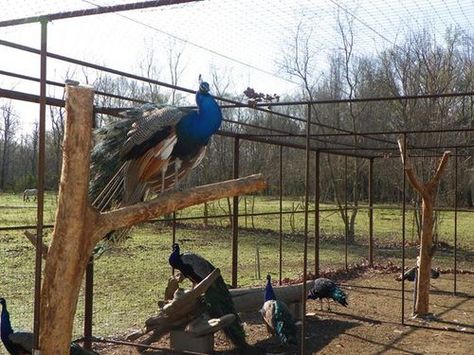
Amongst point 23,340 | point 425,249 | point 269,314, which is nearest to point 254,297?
point 269,314

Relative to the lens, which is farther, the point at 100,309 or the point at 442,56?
the point at 442,56

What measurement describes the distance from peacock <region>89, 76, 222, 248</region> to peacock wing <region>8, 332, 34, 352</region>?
48.7 inches

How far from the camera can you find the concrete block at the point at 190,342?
18.7ft

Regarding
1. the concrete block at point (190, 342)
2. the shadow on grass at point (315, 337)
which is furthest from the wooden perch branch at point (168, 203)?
the shadow on grass at point (315, 337)

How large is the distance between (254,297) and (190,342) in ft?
5.14

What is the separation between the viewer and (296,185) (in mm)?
19219

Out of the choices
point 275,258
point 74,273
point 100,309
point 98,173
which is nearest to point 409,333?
point 100,309

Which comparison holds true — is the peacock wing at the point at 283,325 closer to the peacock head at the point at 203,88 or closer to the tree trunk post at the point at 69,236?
the peacock head at the point at 203,88

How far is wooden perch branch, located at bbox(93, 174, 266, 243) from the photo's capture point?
2668 mm

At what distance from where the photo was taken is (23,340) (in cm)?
427

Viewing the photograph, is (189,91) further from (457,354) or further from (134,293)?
(134,293)

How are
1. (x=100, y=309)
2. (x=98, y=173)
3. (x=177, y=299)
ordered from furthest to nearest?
(x=100, y=309) < (x=177, y=299) < (x=98, y=173)

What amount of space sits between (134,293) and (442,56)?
11867 millimetres

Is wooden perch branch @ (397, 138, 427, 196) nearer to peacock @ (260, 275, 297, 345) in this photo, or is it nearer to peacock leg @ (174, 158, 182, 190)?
peacock @ (260, 275, 297, 345)
